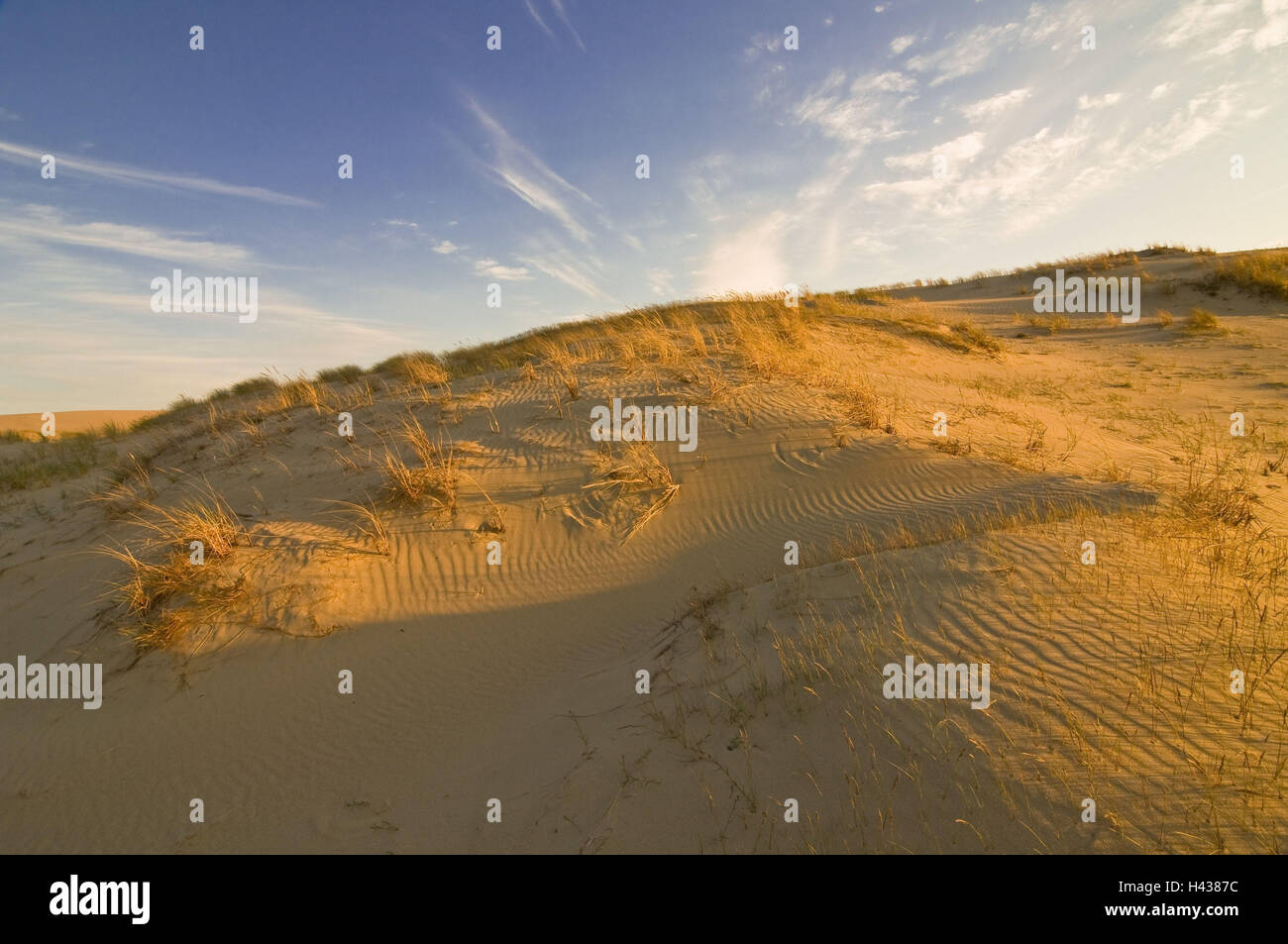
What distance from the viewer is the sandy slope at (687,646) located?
9.77 feet

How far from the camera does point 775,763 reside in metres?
3.29

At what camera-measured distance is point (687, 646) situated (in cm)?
486

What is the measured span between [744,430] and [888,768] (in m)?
6.22

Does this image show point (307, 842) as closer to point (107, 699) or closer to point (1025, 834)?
point (107, 699)
